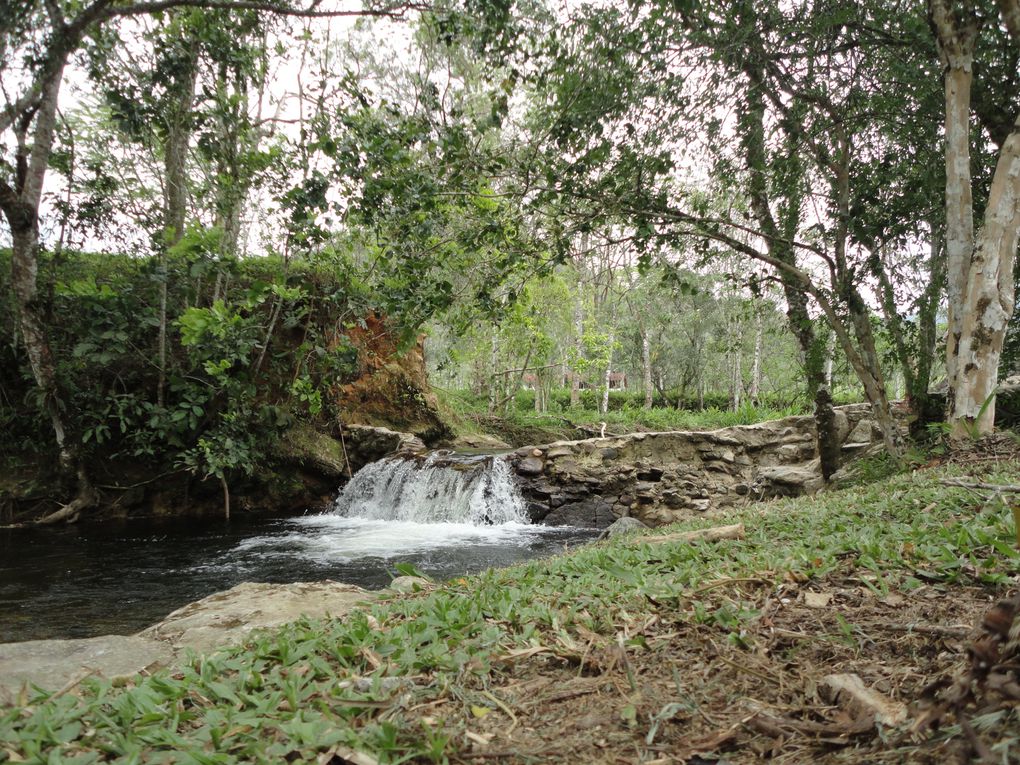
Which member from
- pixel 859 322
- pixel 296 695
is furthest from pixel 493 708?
pixel 859 322

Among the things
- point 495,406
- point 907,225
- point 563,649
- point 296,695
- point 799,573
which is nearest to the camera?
point 296,695

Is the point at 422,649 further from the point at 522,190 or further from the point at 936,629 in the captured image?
the point at 522,190

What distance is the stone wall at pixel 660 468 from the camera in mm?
11242

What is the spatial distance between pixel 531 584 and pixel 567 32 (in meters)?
5.39

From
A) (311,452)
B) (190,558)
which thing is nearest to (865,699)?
(190,558)

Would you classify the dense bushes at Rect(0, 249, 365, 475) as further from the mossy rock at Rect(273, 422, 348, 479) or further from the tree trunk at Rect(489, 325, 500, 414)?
the tree trunk at Rect(489, 325, 500, 414)

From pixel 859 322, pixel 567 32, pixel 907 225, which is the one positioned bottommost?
pixel 859 322

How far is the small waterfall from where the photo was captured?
11.4m

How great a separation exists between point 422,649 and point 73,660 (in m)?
1.86

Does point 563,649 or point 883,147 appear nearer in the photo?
point 563,649

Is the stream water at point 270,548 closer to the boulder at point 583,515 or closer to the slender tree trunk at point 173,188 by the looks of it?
the boulder at point 583,515

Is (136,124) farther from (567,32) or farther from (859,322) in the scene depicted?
(859,322)

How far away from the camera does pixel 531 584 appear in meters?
3.28

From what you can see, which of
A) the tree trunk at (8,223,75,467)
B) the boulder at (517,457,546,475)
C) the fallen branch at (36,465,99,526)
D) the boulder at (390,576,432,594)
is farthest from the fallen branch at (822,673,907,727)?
the fallen branch at (36,465,99,526)
